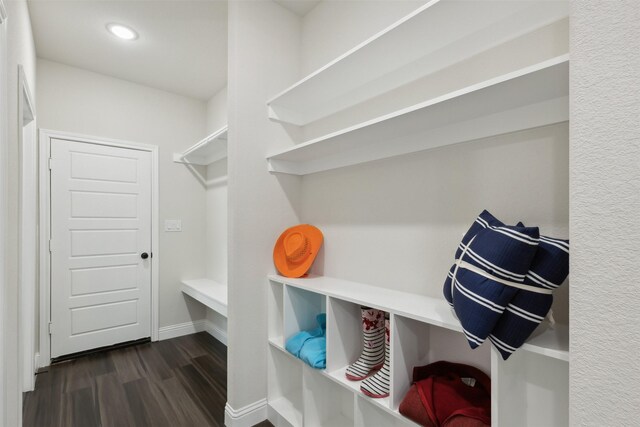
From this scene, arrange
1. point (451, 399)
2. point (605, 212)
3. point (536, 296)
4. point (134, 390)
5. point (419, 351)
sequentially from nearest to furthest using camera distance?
point (605, 212)
point (536, 296)
point (451, 399)
point (419, 351)
point (134, 390)

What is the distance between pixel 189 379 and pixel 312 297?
133 cm

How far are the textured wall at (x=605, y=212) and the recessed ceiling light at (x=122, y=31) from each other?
Answer: 8.87 ft

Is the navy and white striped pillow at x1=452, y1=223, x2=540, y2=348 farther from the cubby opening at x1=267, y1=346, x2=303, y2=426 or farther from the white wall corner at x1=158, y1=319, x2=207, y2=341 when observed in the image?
the white wall corner at x1=158, y1=319, x2=207, y2=341

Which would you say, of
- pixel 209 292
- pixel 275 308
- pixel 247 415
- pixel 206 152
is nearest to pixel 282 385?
pixel 247 415

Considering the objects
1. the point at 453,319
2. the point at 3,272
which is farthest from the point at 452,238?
the point at 3,272

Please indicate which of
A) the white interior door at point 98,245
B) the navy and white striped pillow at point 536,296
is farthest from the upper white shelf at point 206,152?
the navy and white striped pillow at point 536,296

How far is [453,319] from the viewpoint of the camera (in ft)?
3.37

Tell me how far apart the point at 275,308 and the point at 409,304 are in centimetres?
95

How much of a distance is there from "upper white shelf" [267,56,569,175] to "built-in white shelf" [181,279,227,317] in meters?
1.52

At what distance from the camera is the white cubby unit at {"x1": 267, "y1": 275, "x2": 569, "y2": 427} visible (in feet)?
2.87

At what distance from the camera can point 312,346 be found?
1581 millimetres

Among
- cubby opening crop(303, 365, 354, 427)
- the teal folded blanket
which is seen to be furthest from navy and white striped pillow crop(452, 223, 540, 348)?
cubby opening crop(303, 365, 354, 427)

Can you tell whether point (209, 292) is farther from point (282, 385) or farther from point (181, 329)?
point (282, 385)

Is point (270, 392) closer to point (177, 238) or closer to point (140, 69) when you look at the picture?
point (177, 238)
